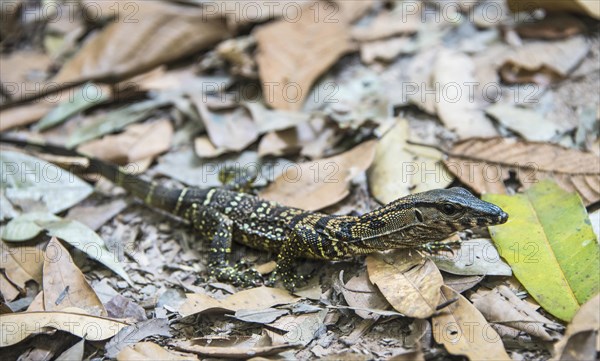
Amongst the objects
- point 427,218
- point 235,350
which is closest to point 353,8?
point 427,218

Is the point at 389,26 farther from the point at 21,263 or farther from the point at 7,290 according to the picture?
the point at 7,290

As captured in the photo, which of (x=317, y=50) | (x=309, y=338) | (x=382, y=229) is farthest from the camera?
(x=317, y=50)

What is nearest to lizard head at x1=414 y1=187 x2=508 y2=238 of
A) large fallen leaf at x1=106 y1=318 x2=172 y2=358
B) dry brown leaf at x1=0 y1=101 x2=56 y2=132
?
large fallen leaf at x1=106 y1=318 x2=172 y2=358

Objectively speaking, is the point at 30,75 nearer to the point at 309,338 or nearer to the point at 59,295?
the point at 59,295

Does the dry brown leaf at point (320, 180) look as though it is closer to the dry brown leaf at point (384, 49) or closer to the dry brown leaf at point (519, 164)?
the dry brown leaf at point (519, 164)

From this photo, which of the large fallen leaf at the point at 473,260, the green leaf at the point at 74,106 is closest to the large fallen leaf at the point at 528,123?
the large fallen leaf at the point at 473,260

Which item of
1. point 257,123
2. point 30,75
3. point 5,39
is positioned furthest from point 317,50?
point 5,39
